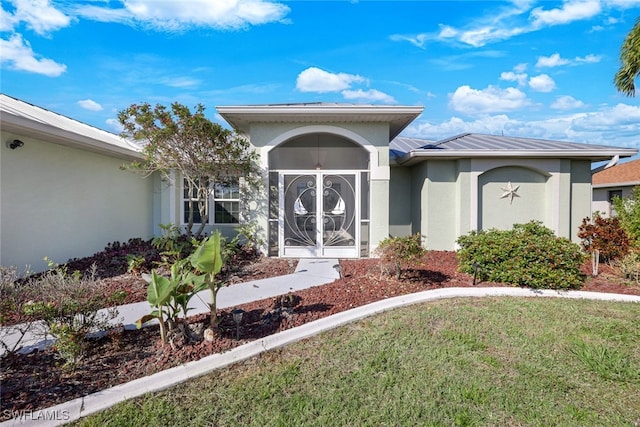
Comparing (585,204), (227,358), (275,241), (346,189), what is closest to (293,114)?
(346,189)

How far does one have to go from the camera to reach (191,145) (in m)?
8.98

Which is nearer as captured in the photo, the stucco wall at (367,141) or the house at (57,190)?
the house at (57,190)

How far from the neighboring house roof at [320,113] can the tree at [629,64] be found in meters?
9.29

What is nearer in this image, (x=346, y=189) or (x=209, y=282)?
(x=209, y=282)

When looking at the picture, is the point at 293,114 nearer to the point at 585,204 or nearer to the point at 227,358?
the point at 227,358

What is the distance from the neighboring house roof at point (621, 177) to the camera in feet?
62.5

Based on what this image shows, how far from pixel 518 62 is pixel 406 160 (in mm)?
6150

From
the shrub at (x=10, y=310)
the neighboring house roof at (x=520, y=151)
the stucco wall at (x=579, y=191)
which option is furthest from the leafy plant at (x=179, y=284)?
the stucco wall at (x=579, y=191)

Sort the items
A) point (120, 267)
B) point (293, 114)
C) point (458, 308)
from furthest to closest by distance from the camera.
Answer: point (293, 114), point (120, 267), point (458, 308)

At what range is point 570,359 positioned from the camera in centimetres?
424

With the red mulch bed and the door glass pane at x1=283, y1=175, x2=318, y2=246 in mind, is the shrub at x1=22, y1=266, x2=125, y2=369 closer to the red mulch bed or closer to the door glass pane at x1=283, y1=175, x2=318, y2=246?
the red mulch bed

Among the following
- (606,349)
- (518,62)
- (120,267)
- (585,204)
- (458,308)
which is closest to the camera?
(606,349)

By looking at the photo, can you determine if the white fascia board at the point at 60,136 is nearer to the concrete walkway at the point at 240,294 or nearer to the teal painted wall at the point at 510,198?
the concrete walkway at the point at 240,294

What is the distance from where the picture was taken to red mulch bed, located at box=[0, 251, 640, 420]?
3.44 m
